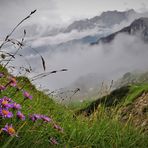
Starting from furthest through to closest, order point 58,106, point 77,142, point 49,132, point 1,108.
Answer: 1. point 58,106
2. point 77,142
3. point 49,132
4. point 1,108

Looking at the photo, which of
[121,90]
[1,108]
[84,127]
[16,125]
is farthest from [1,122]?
[121,90]

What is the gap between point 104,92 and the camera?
1015 centimetres

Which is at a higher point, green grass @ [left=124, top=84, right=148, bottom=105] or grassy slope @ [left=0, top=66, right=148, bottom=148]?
grassy slope @ [left=0, top=66, right=148, bottom=148]

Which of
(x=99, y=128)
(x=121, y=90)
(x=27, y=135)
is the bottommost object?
(x=121, y=90)

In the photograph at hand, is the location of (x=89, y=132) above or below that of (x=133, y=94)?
above

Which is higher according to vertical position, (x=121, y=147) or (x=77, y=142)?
(x=77, y=142)

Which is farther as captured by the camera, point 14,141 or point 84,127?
point 84,127

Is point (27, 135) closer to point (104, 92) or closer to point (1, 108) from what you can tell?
point (1, 108)

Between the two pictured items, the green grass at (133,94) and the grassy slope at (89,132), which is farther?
the green grass at (133,94)

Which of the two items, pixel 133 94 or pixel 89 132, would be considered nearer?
pixel 89 132

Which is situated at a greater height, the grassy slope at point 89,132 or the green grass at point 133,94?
the grassy slope at point 89,132

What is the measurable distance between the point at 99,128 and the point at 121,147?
2.42ft

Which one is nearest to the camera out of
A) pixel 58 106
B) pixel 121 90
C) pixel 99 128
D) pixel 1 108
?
pixel 1 108

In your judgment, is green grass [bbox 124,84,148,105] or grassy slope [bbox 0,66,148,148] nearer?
grassy slope [bbox 0,66,148,148]
